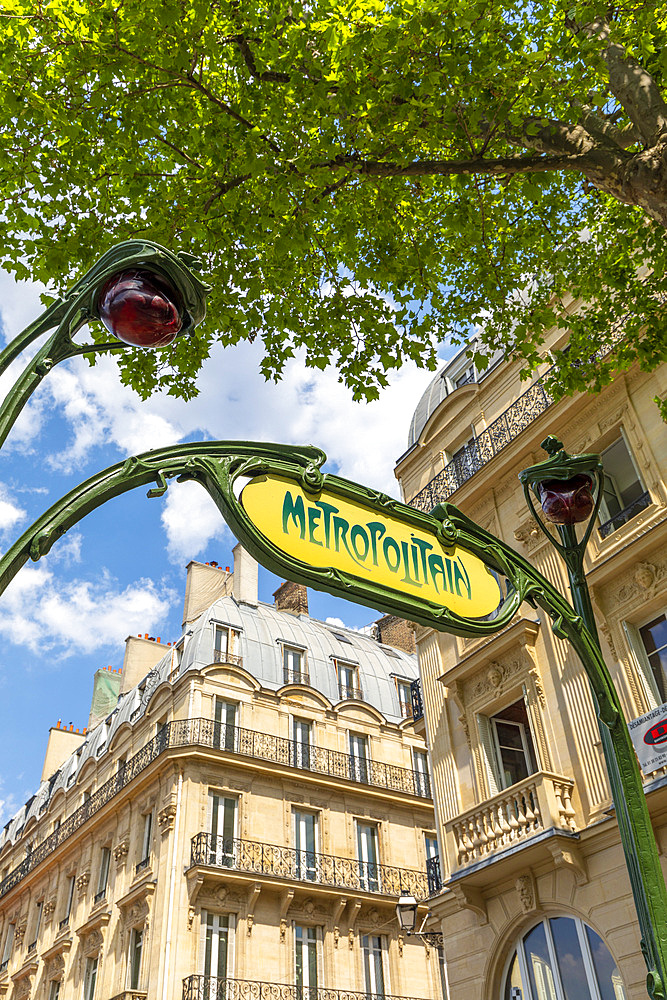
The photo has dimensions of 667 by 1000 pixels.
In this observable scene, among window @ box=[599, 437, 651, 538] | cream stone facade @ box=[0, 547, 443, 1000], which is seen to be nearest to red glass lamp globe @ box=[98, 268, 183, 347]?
window @ box=[599, 437, 651, 538]

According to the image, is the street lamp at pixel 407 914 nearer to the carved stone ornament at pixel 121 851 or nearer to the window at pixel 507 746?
the window at pixel 507 746

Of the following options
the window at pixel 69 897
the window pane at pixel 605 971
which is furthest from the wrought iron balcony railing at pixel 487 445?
the window at pixel 69 897

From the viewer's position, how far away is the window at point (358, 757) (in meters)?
24.5

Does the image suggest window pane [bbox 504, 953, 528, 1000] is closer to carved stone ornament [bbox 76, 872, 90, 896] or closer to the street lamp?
the street lamp

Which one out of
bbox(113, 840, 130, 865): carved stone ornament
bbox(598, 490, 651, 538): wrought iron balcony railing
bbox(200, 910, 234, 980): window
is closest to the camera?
bbox(598, 490, 651, 538): wrought iron balcony railing

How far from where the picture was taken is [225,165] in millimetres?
7941

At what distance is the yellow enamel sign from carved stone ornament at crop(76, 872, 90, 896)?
25.7m

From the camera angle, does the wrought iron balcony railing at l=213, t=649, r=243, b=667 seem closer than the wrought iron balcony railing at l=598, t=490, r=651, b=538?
No

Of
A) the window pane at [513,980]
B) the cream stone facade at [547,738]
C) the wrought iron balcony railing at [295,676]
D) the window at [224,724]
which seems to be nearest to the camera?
the cream stone facade at [547,738]

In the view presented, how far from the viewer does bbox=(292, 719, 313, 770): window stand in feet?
77.4

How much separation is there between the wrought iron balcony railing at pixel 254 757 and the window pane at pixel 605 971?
43.0ft

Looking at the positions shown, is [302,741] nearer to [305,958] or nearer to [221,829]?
[221,829]

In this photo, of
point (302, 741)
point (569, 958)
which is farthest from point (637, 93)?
point (302, 741)

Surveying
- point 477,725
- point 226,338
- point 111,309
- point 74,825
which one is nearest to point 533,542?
point 477,725
